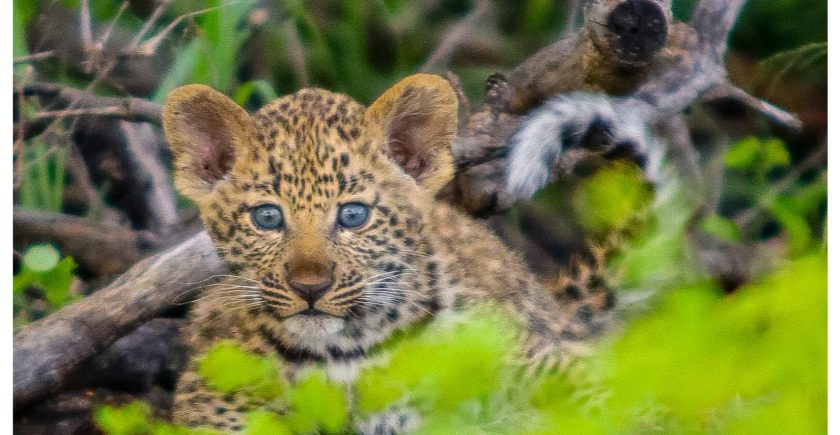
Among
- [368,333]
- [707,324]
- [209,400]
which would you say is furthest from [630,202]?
[209,400]

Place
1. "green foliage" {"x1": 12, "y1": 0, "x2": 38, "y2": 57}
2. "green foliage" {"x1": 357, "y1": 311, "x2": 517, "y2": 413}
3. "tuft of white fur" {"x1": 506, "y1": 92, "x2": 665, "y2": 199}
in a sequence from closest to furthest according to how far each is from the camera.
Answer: "green foliage" {"x1": 357, "y1": 311, "x2": 517, "y2": 413}
"tuft of white fur" {"x1": 506, "y1": 92, "x2": 665, "y2": 199}
"green foliage" {"x1": 12, "y1": 0, "x2": 38, "y2": 57}

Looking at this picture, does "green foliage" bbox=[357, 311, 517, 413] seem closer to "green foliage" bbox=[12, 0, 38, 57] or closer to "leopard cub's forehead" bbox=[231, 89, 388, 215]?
"leopard cub's forehead" bbox=[231, 89, 388, 215]

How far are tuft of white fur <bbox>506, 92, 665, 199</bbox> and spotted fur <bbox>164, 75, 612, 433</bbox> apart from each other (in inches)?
12.9

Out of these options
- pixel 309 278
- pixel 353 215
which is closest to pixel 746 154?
pixel 353 215

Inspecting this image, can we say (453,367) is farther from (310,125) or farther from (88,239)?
(88,239)

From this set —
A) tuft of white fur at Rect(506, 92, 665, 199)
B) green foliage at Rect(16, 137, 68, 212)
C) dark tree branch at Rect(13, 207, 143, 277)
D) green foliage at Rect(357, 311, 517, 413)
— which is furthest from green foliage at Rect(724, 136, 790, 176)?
green foliage at Rect(357, 311, 517, 413)

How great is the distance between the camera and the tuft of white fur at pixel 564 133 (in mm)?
3725

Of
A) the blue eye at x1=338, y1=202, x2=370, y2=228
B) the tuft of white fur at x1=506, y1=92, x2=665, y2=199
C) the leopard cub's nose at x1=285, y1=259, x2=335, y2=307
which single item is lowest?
the leopard cub's nose at x1=285, y1=259, x2=335, y2=307

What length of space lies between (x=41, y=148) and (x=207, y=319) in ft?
5.28

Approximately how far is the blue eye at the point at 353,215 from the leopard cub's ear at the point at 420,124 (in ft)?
0.80

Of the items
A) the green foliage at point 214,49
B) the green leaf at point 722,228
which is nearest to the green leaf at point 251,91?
the green foliage at point 214,49

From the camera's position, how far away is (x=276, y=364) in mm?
3449

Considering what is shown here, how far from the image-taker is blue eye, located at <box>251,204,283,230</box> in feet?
11.2

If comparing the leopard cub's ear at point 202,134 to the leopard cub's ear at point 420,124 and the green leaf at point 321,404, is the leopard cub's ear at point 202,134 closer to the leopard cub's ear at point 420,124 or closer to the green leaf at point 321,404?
the leopard cub's ear at point 420,124
